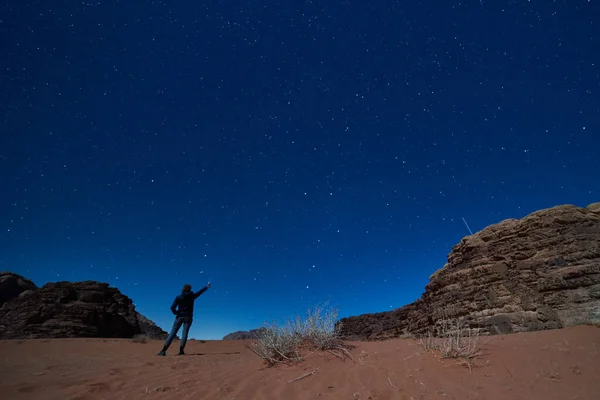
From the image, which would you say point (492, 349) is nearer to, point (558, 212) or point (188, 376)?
point (188, 376)

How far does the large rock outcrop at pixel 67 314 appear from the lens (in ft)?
77.5

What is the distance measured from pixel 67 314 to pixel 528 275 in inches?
1177

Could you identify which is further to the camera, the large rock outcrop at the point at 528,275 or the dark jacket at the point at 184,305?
the large rock outcrop at the point at 528,275

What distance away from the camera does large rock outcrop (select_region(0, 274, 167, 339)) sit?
77.5 feet

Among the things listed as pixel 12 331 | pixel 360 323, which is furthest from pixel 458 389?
pixel 360 323

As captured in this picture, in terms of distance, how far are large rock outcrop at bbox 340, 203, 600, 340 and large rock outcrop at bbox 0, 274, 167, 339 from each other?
22575 millimetres

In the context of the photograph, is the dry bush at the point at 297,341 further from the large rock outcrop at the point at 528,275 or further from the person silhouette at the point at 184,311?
the large rock outcrop at the point at 528,275

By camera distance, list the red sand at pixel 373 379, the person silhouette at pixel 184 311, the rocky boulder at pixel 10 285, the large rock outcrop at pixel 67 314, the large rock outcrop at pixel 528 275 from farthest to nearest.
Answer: the rocky boulder at pixel 10 285 < the large rock outcrop at pixel 67 314 < the large rock outcrop at pixel 528 275 < the person silhouette at pixel 184 311 < the red sand at pixel 373 379

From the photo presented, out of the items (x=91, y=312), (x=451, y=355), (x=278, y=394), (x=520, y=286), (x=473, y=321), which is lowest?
(x=278, y=394)

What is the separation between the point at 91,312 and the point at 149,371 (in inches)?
993

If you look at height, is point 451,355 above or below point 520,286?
below

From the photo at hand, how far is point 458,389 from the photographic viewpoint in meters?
3.55

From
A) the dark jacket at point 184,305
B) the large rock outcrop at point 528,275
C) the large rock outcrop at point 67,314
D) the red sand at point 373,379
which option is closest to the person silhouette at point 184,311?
the dark jacket at point 184,305

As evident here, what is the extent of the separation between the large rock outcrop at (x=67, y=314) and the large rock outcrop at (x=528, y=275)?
74.1ft
